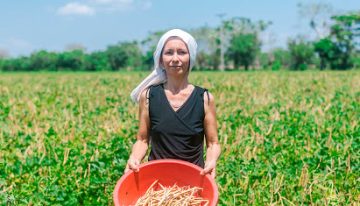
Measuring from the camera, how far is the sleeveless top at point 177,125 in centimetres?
340

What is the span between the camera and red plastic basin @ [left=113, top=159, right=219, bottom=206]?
3102 mm

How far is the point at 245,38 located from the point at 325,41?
16.2 m

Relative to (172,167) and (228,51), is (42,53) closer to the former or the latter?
(228,51)

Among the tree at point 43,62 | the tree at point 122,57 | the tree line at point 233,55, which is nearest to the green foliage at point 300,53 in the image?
the tree line at point 233,55

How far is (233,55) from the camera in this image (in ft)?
263

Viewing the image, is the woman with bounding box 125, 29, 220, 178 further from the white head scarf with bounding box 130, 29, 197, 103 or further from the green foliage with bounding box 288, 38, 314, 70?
the green foliage with bounding box 288, 38, 314, 70

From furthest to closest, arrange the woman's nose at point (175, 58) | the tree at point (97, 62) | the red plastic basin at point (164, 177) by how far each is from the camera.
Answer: the tree at point (97, 62)
the woman's nose at point (175, 58)
the red plastic basin at point (164, 177)

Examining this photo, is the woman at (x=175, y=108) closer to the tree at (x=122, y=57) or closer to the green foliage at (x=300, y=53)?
the green foliage at (x=300, y=53)

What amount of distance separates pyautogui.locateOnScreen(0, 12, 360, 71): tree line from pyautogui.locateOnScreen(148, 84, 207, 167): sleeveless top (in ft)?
212

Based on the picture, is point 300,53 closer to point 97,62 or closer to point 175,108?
point 97,62

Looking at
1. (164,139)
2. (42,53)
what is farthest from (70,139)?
(42,53)

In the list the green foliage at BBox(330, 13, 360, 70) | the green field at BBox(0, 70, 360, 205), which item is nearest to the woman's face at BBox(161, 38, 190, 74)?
the green field at BBox(0, 70, 360, 205)

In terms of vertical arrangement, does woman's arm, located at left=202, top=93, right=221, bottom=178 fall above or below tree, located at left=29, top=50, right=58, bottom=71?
above

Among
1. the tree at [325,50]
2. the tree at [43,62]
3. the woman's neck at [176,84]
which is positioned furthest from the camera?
the tree at [43,62]
